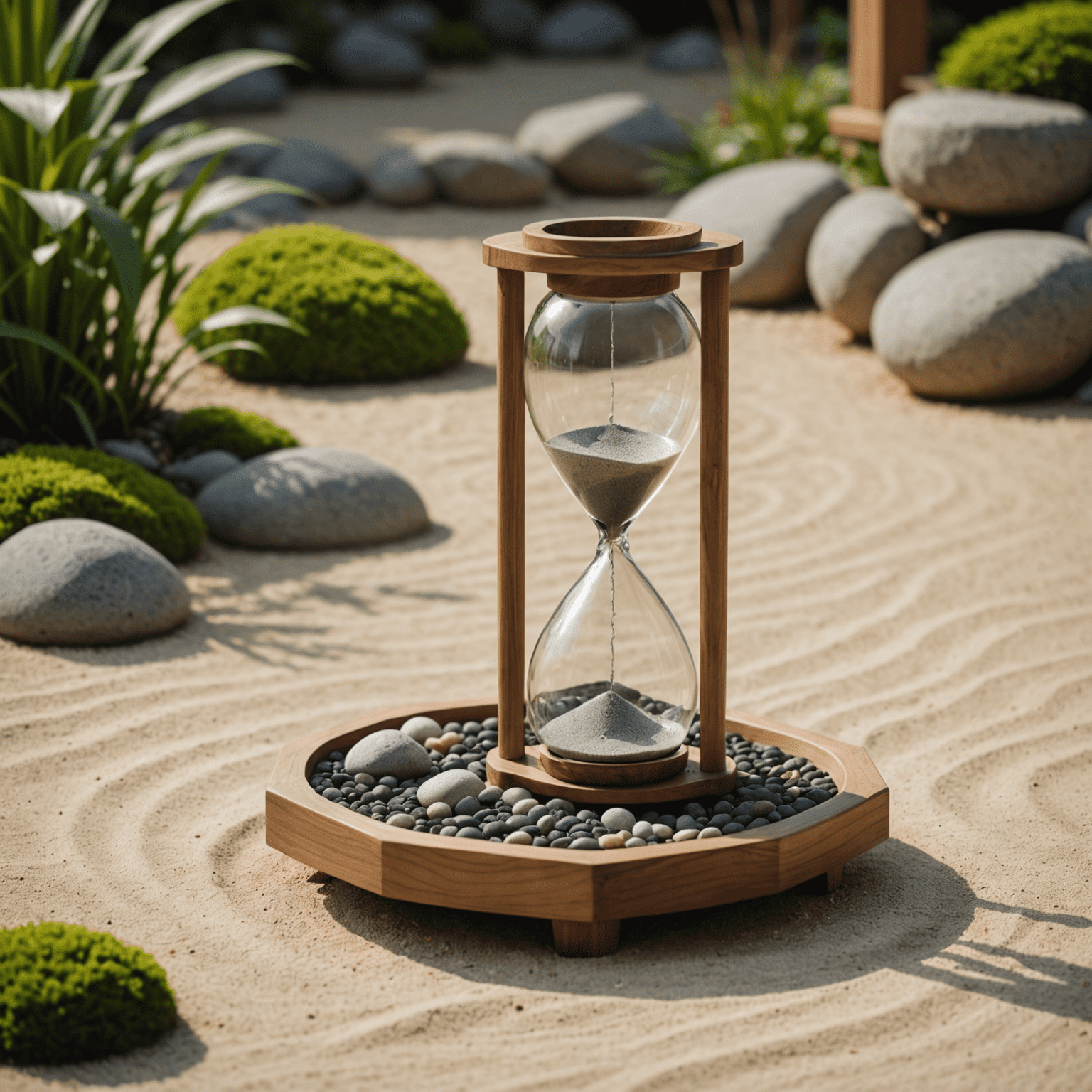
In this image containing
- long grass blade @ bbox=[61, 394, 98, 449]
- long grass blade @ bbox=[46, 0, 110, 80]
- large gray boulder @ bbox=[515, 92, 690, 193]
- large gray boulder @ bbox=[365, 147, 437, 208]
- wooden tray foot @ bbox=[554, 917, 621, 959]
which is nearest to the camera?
wooden tray foot @ bbox=[554, 917, 621, 959]

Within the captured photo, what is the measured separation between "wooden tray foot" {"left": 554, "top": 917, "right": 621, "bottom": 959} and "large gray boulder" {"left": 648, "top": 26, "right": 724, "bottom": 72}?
17379mm

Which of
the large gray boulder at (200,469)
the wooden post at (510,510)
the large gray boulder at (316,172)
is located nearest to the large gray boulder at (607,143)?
the large gray boulder at (316,172)

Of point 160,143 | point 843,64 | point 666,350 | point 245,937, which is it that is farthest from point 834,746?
point 843,64

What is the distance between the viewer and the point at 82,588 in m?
4.67

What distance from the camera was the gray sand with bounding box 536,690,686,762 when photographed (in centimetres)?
315

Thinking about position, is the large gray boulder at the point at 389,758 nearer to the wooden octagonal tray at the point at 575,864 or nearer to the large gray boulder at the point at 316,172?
the wooden octagonal tray at the point at 575,864

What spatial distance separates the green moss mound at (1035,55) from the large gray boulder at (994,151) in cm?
12

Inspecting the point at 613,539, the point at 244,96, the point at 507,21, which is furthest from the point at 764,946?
the point at 507,21

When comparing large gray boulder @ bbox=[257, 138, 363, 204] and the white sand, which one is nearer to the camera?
the white sand

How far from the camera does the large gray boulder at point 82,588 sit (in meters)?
4.63

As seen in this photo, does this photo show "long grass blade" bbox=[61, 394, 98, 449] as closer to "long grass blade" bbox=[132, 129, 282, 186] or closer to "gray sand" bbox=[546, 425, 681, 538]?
"long grass blade" bbox=[132, 129, 282, 186]

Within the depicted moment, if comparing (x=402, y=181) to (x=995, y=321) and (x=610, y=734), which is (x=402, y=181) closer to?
(x=995, y=321)

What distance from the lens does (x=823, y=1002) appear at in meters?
2.79

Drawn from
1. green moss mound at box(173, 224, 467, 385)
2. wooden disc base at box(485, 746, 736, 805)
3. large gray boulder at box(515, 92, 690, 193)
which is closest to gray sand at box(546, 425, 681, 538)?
Result: wooden disc base at box(485, 746, 736, 805)
